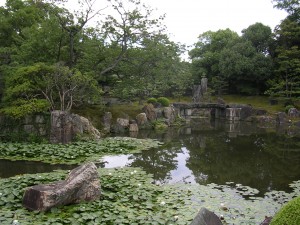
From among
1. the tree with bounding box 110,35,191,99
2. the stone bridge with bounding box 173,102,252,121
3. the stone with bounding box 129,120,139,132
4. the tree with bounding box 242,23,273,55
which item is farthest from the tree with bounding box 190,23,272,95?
the stone with bounding box 129,120,139,132

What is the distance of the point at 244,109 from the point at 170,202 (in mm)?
32642

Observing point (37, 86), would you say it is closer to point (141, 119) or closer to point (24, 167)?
Result: point (24, 167)

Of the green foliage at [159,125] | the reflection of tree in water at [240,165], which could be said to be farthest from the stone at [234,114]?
the reflection of tree in water at [240,165]

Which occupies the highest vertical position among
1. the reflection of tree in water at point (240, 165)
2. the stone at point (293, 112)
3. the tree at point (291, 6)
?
the tree at point (291, 6)

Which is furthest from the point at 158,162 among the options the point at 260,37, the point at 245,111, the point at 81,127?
the point at 260,37

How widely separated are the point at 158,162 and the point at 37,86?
29.6ft

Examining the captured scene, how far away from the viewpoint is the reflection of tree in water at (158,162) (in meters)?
11.8

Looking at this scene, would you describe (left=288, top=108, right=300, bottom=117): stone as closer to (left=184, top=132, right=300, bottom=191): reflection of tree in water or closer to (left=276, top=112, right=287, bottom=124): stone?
(left=276, top=112, right=287, bottom=124): stone

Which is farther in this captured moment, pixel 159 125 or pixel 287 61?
pixel 287 61

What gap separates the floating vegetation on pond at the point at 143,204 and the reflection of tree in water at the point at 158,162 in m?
1.38

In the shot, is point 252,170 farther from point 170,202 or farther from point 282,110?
point 282,110

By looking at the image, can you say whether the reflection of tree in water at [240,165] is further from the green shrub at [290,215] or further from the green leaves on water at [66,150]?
the green shrub at [290,215]

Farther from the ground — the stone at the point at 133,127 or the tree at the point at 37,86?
the tree at the point at 37,86

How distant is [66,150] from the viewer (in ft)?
46.6
